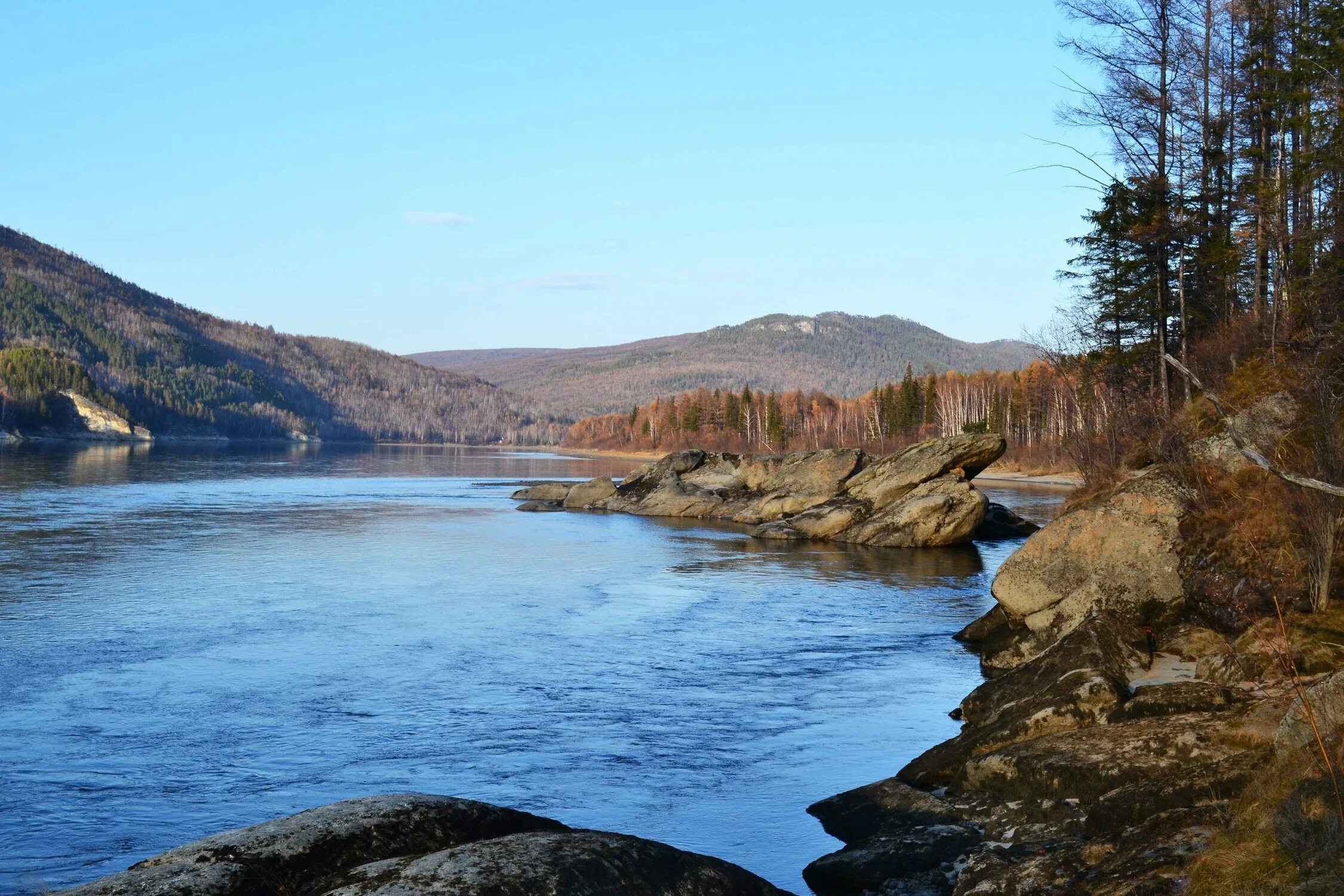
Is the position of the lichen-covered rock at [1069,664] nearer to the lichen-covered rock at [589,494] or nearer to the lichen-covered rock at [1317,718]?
the lichen-covered rock at [1317,718]

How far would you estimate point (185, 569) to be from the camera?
33.1 m

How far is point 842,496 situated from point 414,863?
143 feet

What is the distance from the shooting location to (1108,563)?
63.3 ft

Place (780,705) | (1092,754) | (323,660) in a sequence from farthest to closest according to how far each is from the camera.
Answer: (323,660) → (780,705) → (1092,754)

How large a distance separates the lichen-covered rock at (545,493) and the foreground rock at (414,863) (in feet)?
189

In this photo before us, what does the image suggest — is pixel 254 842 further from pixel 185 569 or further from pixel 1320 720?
pixel 185 569

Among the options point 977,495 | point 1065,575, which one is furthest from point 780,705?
point 977,495

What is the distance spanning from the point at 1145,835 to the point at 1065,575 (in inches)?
476

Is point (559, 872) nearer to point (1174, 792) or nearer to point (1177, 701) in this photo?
point (1174, 792)

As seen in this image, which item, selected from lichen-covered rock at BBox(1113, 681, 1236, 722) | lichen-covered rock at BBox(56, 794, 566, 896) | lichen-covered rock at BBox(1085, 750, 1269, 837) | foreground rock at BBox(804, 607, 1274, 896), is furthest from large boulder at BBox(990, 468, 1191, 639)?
lichen-covered rock at BBox(56, 794, 566, 896)

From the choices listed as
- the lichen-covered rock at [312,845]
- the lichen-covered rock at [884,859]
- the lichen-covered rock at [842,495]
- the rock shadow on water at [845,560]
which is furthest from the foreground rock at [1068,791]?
the lichen-covered rock at [842,495]

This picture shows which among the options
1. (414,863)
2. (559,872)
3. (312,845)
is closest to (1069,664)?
(559,872)

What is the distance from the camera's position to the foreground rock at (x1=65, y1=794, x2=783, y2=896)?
692 centimetres

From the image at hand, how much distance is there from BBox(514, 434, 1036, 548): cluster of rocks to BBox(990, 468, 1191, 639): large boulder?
23432 mm
